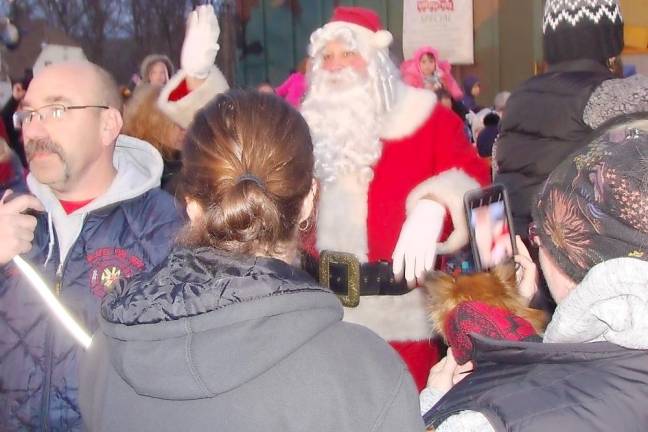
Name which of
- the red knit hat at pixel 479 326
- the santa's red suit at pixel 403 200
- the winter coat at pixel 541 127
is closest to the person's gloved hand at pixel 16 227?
the red knit hat at pixel 479 326

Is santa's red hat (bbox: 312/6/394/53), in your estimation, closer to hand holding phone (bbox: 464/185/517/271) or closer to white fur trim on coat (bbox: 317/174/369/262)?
white fur trim on coat (bbox: 317/174/369/262)

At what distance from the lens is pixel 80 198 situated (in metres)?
2.08

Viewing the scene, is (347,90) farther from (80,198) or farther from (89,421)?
(89,421)

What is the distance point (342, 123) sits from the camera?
10.2ft

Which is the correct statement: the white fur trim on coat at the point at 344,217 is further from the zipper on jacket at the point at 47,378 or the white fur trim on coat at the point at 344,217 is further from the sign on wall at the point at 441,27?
the sign on wall at the point at 441,27

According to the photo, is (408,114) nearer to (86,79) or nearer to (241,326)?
(86,79)

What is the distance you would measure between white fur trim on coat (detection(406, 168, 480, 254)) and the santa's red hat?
740 millimetres

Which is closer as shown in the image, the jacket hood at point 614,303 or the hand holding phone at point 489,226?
the jacket hood at point 614,303

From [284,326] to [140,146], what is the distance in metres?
1.30

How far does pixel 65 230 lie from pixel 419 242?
3.98ft

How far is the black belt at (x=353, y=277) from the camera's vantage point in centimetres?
269

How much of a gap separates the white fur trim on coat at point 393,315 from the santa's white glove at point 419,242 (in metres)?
0.13

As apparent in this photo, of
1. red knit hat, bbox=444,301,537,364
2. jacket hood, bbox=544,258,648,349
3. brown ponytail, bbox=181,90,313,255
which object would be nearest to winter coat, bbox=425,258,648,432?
jacket hood, bbox=544,258,648,349

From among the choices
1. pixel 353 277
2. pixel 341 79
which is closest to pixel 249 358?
pixel 353 277
